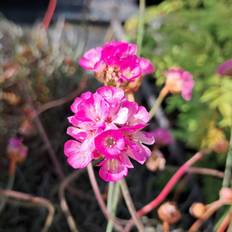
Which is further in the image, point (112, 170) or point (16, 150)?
point (16, 150)

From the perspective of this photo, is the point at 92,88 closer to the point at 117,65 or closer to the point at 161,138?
the point at 161,138

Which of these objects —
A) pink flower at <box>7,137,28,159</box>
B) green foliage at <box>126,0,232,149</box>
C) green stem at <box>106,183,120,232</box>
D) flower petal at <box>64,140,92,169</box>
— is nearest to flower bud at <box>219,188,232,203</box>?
green stem at <box>106,183,120,232</box>

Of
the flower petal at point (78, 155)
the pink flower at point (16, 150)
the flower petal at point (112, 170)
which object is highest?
the flower petal at point (78, 155)

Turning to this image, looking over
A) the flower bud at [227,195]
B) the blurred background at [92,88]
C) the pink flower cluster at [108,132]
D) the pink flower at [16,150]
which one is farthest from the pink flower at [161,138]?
the pink flower cluster at [108,132]

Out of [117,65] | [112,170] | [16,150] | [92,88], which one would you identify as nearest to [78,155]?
[112,170]

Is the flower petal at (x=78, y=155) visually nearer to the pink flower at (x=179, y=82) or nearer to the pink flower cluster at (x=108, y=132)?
the pink flower cluster at (x=108, y=132)

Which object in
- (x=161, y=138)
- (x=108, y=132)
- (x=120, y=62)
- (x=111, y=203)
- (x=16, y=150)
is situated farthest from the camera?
(x=161, y=138)

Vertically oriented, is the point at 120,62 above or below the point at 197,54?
above
